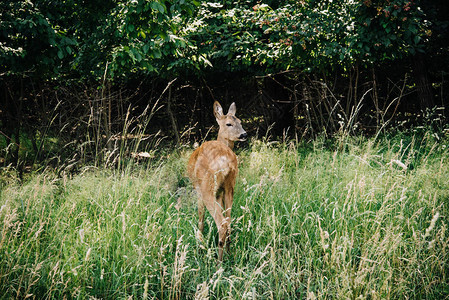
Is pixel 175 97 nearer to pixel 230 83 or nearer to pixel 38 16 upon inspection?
pixel 230 83

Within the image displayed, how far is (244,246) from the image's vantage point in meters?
2.94

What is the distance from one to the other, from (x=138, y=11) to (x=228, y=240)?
2.56 meters

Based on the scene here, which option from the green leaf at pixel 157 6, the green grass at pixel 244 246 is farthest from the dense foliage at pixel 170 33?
the green grass at pixel 244 246

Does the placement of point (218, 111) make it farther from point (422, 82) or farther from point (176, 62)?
point (422, 82)

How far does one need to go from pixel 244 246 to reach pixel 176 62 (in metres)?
5.26

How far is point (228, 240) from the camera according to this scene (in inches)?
123

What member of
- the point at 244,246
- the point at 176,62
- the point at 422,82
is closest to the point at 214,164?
the point at 244,246

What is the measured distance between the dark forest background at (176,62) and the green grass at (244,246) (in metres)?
0.96

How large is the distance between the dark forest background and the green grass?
0.96 m

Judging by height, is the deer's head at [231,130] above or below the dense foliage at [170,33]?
below

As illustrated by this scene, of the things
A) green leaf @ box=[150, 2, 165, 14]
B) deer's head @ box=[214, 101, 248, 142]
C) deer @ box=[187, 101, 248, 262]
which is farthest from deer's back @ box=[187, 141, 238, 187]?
green leaf @ box=[150, 2, 165, 14]

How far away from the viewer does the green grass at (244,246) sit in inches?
90.4

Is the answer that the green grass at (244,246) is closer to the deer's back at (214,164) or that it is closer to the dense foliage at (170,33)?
the deer's back at (214,164)

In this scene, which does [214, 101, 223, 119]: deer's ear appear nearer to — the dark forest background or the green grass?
the dark forest background
